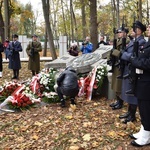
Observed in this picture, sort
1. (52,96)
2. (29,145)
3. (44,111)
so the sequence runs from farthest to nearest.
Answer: (52,96) < (44,111) < (29,145)

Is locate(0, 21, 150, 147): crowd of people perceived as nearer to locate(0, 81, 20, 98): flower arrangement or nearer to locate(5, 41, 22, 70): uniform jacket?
locate(0, 81, 20, 98): flower arrangement

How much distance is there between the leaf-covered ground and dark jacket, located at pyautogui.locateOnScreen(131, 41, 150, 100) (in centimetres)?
84

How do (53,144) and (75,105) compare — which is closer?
(53,144)

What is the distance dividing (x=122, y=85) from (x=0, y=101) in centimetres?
333

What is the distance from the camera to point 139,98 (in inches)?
141

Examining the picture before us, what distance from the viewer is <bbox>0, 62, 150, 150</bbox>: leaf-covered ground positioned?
4012mm

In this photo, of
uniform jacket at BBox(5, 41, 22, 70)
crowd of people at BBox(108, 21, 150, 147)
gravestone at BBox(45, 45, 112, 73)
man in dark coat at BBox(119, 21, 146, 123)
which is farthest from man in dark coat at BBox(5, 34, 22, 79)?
crowd of people at BBox(108, 21, 150, 147)

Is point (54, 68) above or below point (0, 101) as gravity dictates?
above

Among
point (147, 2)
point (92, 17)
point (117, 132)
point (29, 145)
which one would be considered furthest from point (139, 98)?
point (147, 2)

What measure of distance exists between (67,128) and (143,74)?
177 centimetres

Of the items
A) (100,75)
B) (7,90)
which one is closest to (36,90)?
(7,90)

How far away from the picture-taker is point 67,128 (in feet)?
15.1

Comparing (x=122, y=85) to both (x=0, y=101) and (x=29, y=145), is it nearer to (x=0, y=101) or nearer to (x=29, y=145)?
(x=29, y=145)

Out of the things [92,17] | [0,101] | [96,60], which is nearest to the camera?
[0,101]
